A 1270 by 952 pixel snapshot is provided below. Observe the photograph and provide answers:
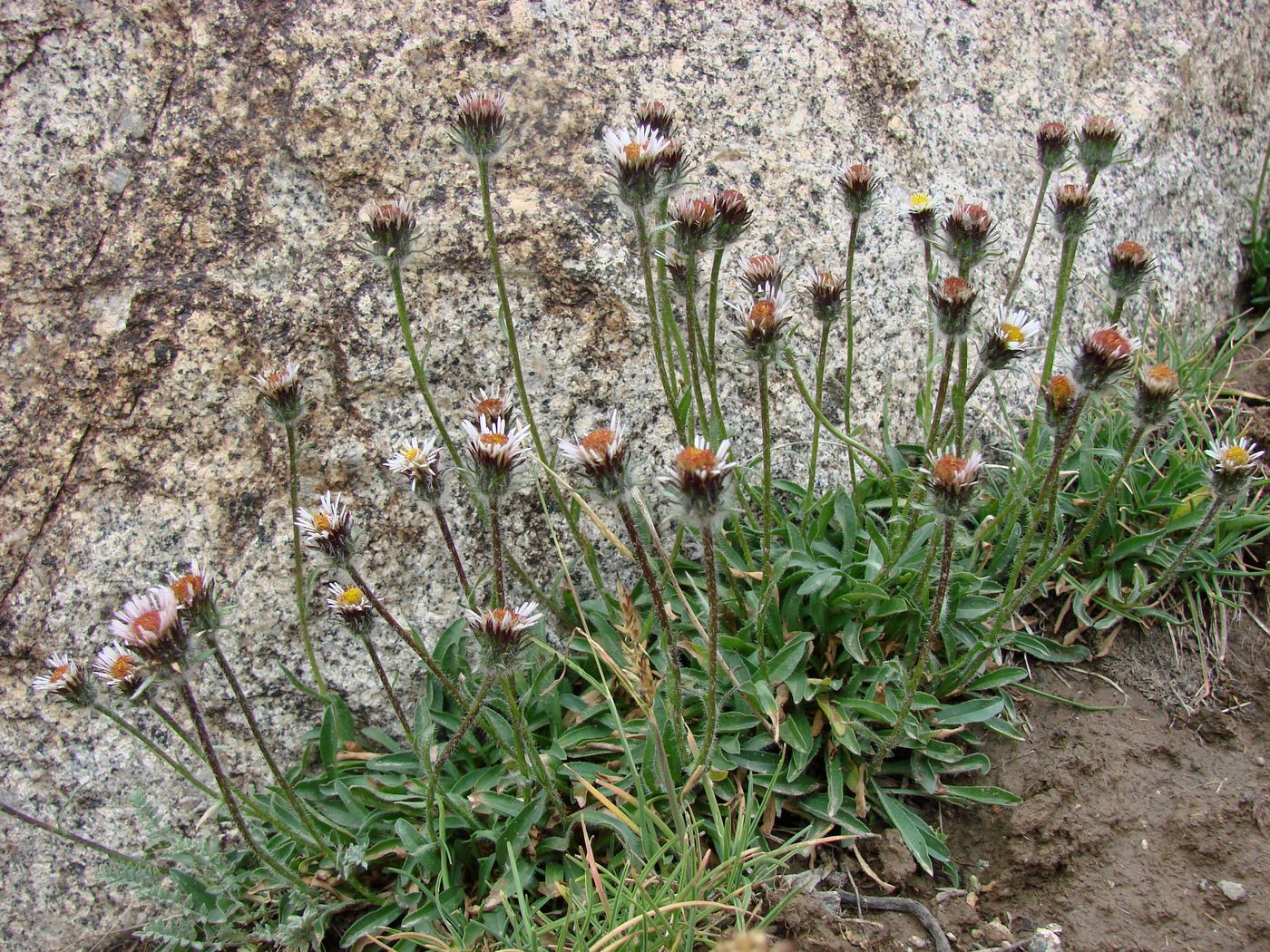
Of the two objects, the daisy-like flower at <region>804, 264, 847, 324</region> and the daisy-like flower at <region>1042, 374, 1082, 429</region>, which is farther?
the daisy-like flower at <region>804, 264, 847, 324</region>

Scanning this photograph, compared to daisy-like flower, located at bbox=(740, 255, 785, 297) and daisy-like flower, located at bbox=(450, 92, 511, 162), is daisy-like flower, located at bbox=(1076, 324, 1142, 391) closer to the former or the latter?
daisy-like flower, located at bbox=(740, 255, 785, 297)

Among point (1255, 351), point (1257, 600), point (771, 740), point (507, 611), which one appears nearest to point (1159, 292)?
point (1255, 351)

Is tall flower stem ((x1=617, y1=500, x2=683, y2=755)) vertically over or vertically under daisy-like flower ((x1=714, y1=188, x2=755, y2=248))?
under

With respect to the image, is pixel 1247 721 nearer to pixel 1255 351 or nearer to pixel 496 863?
pixel 1255 351

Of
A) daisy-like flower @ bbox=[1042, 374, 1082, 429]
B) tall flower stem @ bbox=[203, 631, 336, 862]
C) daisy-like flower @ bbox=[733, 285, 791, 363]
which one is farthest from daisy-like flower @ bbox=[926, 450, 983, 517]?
tall flower stem @ bbox=[203, 631, 336, 862]

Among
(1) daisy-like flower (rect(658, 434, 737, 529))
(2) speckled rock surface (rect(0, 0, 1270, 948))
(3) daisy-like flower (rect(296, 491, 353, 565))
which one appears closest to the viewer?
(1) daisy-like flower (rect(658, 434, 737, 529))

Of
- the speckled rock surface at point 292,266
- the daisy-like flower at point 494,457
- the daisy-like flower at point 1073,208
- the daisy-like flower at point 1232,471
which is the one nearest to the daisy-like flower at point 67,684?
the speckled rock surface at point 292,266

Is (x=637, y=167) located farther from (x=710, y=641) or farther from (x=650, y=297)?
(x=710, y=641)
